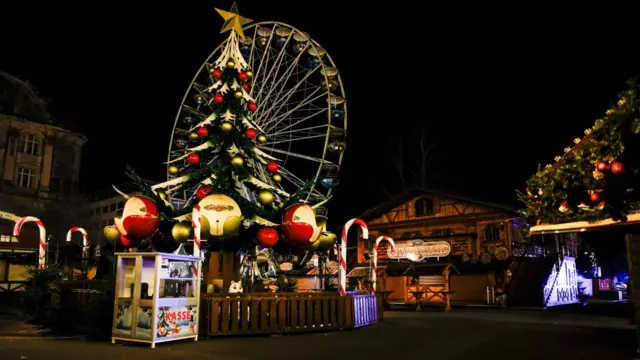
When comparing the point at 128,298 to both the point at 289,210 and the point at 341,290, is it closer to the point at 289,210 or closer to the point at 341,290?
the point at 289,210

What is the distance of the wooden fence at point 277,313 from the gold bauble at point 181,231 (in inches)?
82.8

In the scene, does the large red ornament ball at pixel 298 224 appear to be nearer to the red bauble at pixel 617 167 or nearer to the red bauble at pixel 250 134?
the red bauble at pixel 250 134

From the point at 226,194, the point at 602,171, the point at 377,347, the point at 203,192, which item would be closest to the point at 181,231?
the point at 203,192

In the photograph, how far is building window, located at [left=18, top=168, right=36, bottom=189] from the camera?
44.9m

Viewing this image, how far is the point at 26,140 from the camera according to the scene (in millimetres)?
45094

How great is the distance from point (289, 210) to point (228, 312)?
3.07m

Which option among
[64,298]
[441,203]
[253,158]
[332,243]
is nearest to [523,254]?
[441,203]

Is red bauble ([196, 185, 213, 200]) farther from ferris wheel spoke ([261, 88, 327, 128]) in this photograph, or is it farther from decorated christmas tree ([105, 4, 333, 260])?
ferris wheel spoke ([261, 88, 327, 128])

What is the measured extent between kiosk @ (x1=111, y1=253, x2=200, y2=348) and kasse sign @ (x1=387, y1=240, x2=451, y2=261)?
1969 centimetres

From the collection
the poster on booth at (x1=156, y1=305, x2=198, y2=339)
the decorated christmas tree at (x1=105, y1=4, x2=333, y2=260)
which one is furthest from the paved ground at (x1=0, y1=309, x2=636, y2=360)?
the decorated christmas tree at (x1=105, y1=4, x2=333, y2=260)

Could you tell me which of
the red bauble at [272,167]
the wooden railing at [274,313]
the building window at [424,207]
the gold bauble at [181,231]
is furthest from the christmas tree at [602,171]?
the building window at [424,207]

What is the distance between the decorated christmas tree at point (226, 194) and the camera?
499 inches

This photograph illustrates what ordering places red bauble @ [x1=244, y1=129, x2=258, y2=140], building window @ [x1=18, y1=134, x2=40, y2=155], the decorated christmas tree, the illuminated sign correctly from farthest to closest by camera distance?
1. building window @ [x1=18, y1=134, x2=40, y2=155]
2. the illuminated sign
3. red bauble @ [x1=244, y1=129, x2=258, y2=140]
4. the decorated christmas tree

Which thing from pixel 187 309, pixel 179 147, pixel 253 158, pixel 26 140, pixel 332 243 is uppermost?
pixel 26 140
